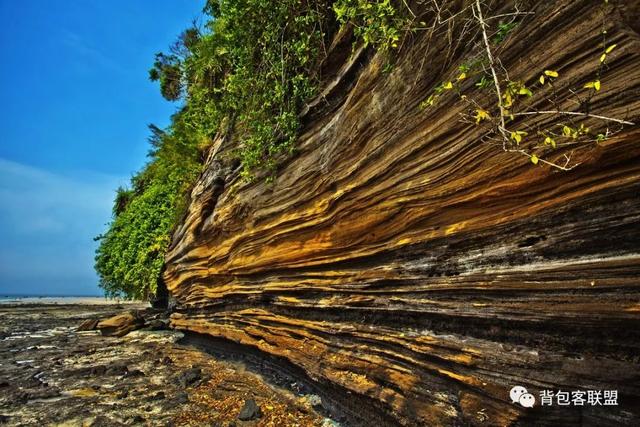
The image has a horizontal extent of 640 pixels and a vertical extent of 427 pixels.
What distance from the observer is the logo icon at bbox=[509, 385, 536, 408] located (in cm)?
315

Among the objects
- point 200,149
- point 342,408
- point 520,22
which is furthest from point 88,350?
point 520,22

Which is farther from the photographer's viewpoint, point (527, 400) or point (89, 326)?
point (89, 326)

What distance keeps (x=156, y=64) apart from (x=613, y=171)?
1543cm

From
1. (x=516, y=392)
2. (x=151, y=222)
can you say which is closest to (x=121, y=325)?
(x=151, y=222)

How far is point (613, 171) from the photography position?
2924mm

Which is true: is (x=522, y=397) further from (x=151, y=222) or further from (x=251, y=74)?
(x=151, y=222)

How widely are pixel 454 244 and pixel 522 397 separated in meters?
1.52

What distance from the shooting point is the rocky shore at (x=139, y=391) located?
17.3 feet

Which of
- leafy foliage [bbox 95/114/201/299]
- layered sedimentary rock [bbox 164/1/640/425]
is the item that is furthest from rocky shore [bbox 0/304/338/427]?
leafy foliage [bbox 95/114/201/299]

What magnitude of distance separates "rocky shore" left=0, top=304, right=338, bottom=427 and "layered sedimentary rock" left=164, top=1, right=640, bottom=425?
2.31 feet

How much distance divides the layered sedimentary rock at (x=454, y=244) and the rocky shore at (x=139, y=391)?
2.31ft

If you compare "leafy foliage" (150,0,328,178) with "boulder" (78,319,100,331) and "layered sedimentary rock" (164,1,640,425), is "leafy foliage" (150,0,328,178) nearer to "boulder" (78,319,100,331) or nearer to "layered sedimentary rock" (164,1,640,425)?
"layered sedimentary rock" (164,1,640,425)

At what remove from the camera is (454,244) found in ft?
13.5

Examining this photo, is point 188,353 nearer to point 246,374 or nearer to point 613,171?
point 246,374
